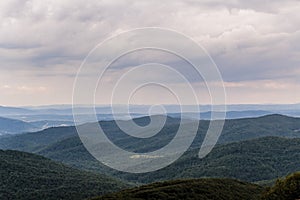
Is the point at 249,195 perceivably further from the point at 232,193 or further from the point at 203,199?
the point at 203,199

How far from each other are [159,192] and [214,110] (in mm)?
101817

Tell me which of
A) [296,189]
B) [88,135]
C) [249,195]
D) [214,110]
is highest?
[214,110]

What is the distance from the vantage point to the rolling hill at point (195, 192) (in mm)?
147375

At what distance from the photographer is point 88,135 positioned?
204ft

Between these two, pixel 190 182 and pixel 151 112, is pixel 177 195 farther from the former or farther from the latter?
pixel 151 112

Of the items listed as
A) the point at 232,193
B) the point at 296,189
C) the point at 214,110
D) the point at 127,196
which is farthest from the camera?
the point at 232,193

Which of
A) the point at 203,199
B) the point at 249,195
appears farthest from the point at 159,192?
the point at 249,195

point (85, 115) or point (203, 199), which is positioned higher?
point (85, 115)

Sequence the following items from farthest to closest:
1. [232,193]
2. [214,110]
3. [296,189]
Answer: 1. [232,193]
2. [296,189]
3. [214,110]

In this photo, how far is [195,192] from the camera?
157 metres

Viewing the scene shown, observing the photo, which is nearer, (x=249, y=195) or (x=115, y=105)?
(x=115, y=105)

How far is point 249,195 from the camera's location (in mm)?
168125

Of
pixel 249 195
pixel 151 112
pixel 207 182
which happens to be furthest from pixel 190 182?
pixel 151 112

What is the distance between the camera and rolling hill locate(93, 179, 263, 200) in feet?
484
